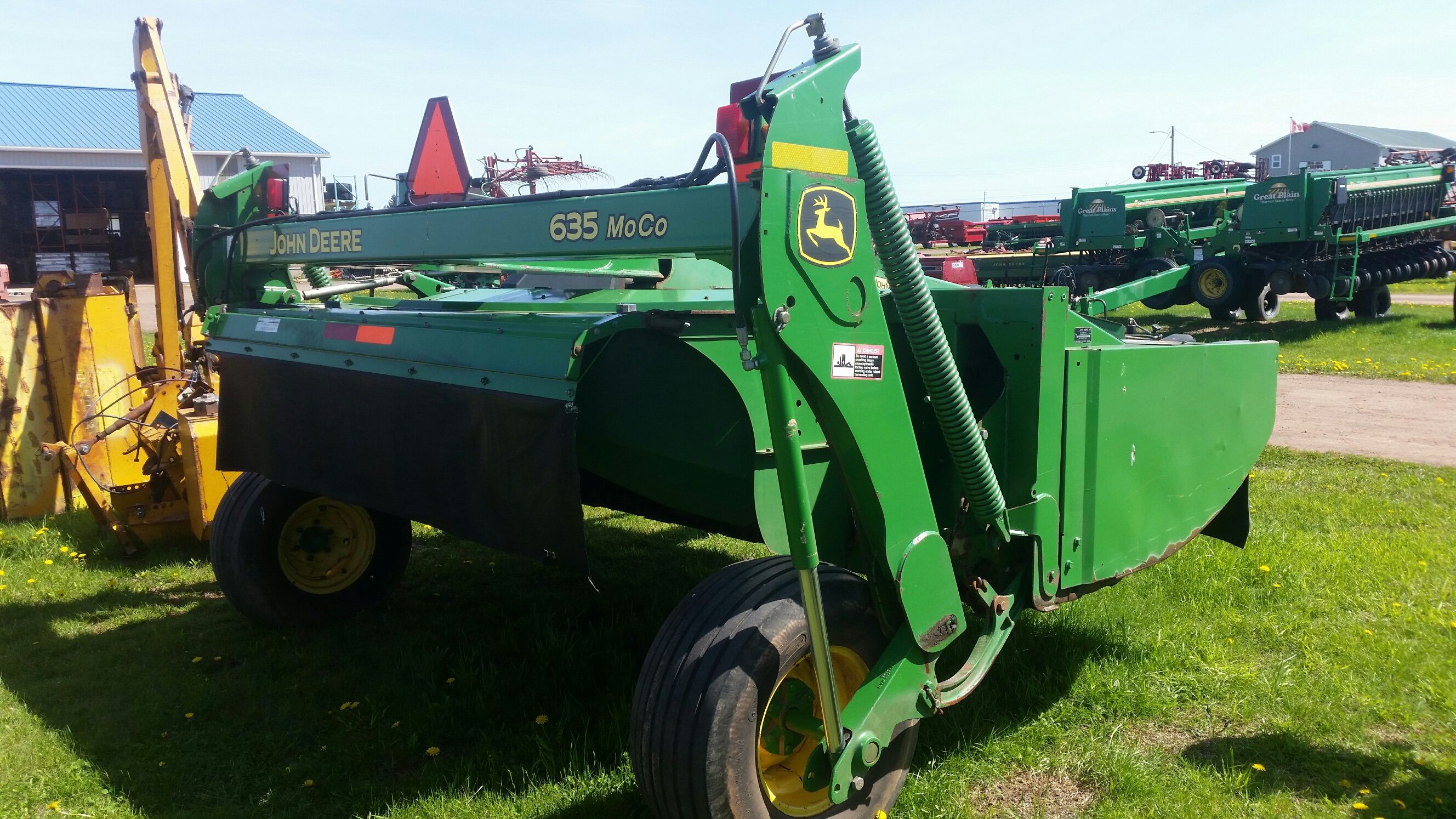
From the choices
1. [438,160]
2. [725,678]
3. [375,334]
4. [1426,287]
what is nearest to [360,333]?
[375,334]

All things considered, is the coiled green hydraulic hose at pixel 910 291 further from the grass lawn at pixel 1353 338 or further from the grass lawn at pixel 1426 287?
the grass lawn at pixel 1426 287

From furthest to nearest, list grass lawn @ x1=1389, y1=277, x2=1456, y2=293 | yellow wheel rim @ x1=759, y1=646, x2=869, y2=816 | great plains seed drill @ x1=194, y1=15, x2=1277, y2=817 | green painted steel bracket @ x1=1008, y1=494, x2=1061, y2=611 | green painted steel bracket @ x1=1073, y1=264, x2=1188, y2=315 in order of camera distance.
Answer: grass lawn @ x1=1389, y1=277, x2=1456, y2=293 → green painted steel bracket @ x1=1073, y1=264, x2=1188, y2=315 → green painted steel bracket @ x1=1008, y1=494, x2=1061, y2=611 → yellow wheel rim @ x1=759, y1=646, x2=869, y2=816 → great plains seed drill @ x1=194, y1=15, x2=1277, y2=817

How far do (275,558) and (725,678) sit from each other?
266 cm

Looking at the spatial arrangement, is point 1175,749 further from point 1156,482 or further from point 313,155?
point 313,155

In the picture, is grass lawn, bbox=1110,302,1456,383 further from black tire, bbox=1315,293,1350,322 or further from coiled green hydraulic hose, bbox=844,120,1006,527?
coiled green hydraulic hose, bbox=844,120,1006,527

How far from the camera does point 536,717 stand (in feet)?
11.7

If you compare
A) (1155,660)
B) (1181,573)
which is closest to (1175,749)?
(1155,660)

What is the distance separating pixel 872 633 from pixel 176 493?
4.38 metres

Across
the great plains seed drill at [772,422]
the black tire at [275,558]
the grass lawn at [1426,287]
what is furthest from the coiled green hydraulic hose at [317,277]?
the grass lawn at [1426,287]

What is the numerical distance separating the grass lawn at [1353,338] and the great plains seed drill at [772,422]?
6763 mm

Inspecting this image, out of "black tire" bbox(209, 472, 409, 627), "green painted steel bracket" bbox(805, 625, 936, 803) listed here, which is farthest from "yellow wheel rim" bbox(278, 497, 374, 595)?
"green painted steel bracket" bbox(805, 625, 936, 803)

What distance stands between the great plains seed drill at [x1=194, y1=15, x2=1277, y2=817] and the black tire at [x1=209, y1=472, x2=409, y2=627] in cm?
45

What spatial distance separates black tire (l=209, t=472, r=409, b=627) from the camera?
13.9 ft

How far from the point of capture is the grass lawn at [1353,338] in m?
10.9
